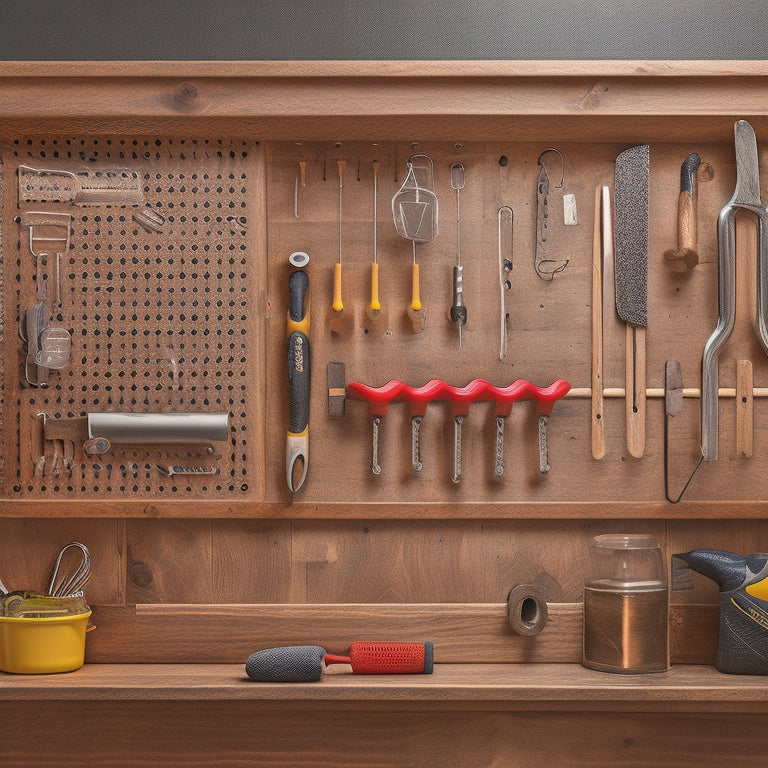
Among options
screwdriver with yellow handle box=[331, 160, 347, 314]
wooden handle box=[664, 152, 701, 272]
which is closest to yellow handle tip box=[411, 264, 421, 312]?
screwdriver with yellow handle box=[331, 160, 347, 314]

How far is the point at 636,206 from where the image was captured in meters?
1.80

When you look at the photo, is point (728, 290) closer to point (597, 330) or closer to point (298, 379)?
point (597, 330)

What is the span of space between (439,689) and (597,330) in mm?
782

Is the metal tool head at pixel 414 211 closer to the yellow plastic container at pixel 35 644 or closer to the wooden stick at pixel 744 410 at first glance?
the wooden stick at pixel 744 410

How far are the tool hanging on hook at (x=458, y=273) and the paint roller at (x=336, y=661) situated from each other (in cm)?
65

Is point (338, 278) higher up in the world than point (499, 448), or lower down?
higher up

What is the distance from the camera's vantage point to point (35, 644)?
1647mm

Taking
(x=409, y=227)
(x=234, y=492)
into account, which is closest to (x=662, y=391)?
(x=409, y=227)

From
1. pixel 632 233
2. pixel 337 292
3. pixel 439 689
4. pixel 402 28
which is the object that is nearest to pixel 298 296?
pixel 337 292

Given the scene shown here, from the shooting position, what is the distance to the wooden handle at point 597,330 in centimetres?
179

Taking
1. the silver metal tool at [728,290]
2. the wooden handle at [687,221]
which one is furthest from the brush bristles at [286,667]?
the wooden handle at [687,221]

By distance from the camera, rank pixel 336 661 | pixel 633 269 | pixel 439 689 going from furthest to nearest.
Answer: pixel 633 269 → pixel 336 661 → pixel 439 689

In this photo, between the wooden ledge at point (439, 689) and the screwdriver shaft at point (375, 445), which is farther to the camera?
the screwdriver shaft at point (375, 445)

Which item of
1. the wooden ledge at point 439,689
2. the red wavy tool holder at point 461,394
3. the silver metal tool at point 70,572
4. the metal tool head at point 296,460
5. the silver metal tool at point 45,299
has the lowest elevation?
the wooden ledge at point 439,689
